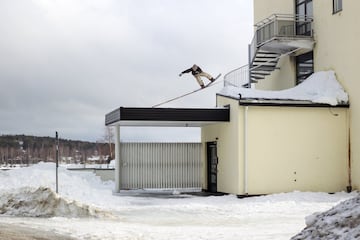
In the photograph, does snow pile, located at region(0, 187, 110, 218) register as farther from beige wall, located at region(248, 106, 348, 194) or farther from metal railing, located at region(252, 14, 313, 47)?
metal railing, located at region(252, 14, 313, 47)

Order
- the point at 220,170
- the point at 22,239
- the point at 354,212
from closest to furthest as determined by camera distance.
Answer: the point at 354,212 < the point at 22,239 < the point at 220,170

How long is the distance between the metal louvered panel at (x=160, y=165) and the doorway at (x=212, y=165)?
906 mm

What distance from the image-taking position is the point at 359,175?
22.8m

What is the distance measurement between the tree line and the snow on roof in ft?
115

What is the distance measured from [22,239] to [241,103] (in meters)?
12.9

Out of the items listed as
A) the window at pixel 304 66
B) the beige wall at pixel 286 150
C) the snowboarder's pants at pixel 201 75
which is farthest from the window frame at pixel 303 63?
the snowboarder's pants at pixel 201 75

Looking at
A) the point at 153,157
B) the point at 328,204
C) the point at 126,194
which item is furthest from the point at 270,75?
the point at 328,204

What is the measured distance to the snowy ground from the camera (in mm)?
12656

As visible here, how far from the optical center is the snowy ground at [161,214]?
12.7 m

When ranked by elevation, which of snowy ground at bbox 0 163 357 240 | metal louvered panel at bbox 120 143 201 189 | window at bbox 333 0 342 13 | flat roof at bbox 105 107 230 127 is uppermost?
window at bbox 333 0 342 13

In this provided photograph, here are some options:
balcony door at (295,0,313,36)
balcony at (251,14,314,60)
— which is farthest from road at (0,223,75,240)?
balcony door at (295,0,313,36)

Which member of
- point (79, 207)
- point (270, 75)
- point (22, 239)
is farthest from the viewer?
point (270, 75)

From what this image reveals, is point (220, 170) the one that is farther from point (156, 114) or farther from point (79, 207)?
point (79, 207)

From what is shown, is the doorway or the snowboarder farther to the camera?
the snowboarder
